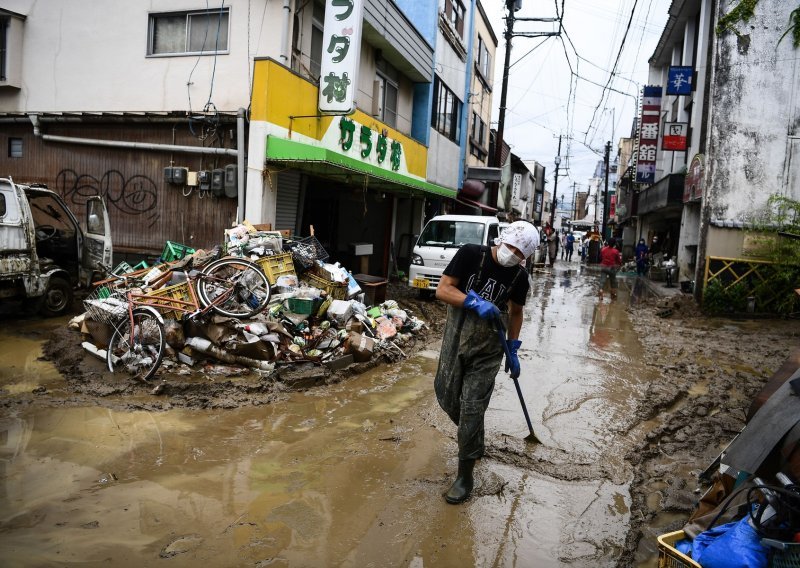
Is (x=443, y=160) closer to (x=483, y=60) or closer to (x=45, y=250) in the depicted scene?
(x=483, y=60)

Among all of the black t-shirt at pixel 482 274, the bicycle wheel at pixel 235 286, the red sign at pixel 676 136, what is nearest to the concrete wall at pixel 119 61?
the bicycle wheel at pixel 235 286

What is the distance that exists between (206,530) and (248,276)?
14.7ft

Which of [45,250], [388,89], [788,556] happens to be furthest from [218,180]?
[788,556]

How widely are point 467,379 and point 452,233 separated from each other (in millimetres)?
9838

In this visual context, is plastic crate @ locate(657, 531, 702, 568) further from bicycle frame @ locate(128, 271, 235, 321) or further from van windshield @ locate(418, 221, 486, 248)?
van windshield @ locate(418, 221, 486, 248)

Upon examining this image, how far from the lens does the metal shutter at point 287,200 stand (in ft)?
35.7

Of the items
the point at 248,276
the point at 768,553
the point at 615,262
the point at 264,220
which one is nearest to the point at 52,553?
the point at 768,553

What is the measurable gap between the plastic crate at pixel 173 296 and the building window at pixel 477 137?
2055 centimetres

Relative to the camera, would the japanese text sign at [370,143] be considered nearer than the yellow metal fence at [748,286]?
No

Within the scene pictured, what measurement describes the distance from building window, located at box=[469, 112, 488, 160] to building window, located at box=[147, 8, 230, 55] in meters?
16.3

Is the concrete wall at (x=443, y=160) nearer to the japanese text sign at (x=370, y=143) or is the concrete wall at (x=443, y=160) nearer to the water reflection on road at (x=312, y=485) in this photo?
the japanese text sign at (x=370, y=143)

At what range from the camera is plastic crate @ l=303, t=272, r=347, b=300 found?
848 centimetres

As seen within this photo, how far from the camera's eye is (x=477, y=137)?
89.0ft

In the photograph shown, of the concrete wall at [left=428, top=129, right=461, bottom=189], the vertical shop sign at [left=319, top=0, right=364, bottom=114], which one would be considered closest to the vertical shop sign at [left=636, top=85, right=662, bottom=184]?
the concrete wall at [left=428, top=129, right=461, bottom=189]
